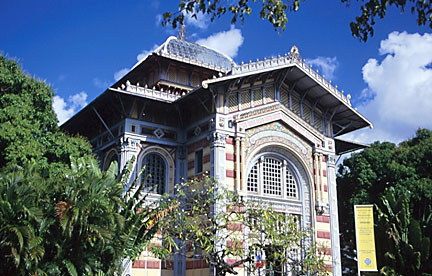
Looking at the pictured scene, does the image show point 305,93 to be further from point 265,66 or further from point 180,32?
point 180,32

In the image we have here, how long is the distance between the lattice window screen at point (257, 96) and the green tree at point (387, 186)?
29.5ft

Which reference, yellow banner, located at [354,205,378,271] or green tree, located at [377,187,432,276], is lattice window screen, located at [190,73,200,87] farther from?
green tree, located at [377,187,432,276]

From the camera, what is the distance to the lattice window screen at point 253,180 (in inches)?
928

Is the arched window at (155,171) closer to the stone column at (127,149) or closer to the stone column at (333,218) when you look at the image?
the stone column at (127,149)

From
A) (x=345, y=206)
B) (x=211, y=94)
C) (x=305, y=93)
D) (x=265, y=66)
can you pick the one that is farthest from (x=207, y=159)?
(x=345, y=206)

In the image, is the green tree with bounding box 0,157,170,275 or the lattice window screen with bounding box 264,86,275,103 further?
the lattice window screen with bounding box 264,86,275,103

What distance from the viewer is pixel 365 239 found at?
19.2 m

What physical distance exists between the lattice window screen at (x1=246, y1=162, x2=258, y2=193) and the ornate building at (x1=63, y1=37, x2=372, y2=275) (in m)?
0.05

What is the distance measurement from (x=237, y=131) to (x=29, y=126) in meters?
8.92

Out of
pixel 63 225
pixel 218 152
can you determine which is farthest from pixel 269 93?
pixel 63 225

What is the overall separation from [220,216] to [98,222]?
13.2 ft

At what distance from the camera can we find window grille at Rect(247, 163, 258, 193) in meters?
23.6

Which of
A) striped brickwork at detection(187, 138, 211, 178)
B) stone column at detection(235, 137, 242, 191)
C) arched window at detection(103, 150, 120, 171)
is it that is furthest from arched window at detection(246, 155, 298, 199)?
arched window at detection(103, 150, 120, 171)

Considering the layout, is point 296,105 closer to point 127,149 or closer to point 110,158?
point 127,149
